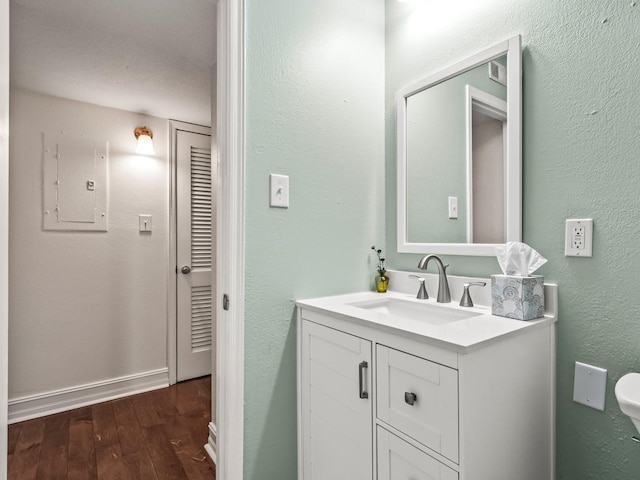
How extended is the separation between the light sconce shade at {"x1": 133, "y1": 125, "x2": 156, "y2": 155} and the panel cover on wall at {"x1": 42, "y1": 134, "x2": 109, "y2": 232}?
211mm

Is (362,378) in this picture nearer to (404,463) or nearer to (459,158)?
(404,463)

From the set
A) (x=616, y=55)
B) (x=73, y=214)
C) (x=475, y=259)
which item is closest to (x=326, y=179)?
(x=475, y=259)

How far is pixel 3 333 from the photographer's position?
981mm

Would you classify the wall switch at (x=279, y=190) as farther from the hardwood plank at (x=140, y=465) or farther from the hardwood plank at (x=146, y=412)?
the hardwood plank at (x=146, y=412)

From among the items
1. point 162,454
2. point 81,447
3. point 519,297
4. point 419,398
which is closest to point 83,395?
point 81,447

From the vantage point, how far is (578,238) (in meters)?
1.03

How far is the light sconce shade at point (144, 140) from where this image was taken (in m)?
2.61

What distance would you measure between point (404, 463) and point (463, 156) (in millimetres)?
1053

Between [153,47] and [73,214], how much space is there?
128cm

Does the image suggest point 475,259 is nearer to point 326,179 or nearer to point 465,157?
point 465,157

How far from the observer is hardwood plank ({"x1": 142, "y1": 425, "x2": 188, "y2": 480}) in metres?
1.75

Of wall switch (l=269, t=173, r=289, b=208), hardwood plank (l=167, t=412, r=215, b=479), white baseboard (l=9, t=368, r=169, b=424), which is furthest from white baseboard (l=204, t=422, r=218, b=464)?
wall switch (l=269, t=173, r=289, b=208)

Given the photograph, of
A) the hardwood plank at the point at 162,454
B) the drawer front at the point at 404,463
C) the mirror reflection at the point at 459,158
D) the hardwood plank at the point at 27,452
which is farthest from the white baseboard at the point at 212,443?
the mirror reflection at the point at 459,158

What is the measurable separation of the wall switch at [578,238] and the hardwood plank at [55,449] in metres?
2.32
